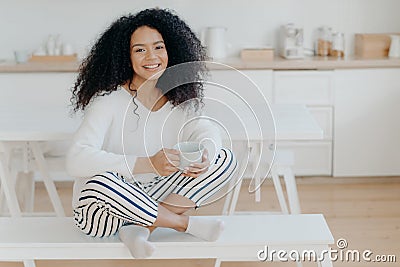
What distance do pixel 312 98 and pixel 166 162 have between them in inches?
77.9

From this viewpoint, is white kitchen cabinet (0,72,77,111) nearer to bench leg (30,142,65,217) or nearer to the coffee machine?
bench leg (30,142,65,217)

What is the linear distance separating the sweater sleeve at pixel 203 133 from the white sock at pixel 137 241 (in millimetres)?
348

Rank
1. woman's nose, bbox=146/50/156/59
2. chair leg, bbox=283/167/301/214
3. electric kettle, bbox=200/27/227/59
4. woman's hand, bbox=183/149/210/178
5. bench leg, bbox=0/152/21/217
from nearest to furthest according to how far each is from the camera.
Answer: woman's hand, bbox=183/149/210/178 < woman's nose, bbox=146/50/156/59 < bench leg, bbox=0/152/21/217 < chair leg, bbox=283/167/301/214 < electric kettle, bbox=200/27/227/59

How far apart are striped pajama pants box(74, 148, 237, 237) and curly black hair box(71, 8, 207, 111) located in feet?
0.91

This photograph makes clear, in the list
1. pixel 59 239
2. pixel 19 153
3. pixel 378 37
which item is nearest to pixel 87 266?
pixel 59 239

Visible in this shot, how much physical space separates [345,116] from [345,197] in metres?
0.49

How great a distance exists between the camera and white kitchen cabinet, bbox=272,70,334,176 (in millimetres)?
4355

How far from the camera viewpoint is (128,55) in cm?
280

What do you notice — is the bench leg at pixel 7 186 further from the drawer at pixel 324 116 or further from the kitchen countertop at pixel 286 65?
the drawer at pixel 324 116

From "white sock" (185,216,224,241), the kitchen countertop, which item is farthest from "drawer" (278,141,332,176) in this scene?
"white sock" (185,216,224,241)

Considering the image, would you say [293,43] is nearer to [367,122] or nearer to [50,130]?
[367,122]

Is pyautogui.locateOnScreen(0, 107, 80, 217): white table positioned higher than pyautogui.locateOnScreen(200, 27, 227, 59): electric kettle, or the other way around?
pyautogui.locateOnScreen(200, 27, 227, 59): electric kettle

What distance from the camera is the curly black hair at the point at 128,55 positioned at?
9.12ft

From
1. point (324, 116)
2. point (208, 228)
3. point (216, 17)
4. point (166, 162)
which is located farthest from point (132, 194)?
point (216, 17)
